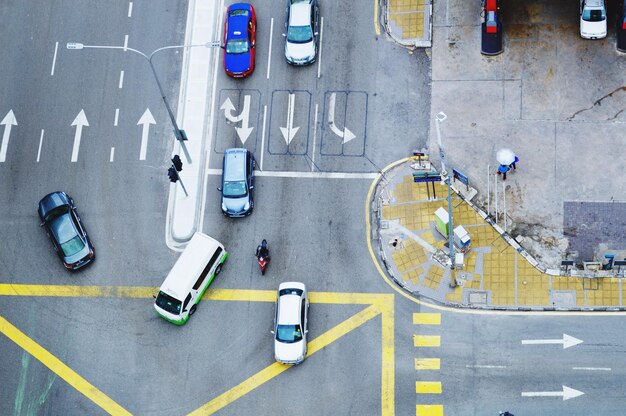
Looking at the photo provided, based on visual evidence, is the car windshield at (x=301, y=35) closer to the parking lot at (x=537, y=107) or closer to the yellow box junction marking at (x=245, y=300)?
the parking lot at (x=537, y=107)

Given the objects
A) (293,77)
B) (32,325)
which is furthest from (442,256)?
(32,325)

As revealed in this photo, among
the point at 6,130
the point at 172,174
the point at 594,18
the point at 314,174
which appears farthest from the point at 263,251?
the point at 594,18

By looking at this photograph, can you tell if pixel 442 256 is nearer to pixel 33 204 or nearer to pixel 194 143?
pixel 194 143

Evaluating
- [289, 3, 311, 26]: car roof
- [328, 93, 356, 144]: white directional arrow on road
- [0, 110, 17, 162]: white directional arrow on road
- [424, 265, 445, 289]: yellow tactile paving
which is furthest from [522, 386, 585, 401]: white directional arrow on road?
[0, 110, 17, 162]: white directional arrow on road

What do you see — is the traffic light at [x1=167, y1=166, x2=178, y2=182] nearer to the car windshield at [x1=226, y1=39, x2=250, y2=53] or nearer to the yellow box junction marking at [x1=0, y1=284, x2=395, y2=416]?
the yellow box junction marking at [x1=0, y1=284, x2=395, y2=416]

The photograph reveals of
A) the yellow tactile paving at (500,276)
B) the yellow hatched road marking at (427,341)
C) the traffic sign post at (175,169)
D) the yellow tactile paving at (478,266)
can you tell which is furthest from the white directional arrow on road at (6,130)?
the yellow tactile paving at (500,276)

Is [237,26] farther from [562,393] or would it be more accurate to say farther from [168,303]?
[562,393]
